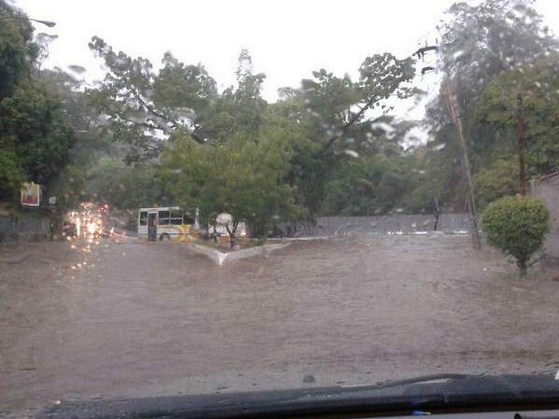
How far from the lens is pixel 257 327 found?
1100 cm

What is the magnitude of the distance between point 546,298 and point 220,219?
18226 millimetres

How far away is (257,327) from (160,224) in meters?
34.8

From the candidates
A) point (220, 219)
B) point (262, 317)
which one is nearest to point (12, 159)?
point (220, 219)

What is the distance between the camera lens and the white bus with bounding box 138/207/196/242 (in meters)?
41.7

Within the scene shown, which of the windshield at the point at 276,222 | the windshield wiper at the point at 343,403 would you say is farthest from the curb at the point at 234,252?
the windshield wiper at the point at 343,403

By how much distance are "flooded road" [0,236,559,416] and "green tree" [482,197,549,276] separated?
0.76 metres

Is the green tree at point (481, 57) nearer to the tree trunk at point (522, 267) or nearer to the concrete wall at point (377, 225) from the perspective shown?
the concrete wall at point (377, 225)

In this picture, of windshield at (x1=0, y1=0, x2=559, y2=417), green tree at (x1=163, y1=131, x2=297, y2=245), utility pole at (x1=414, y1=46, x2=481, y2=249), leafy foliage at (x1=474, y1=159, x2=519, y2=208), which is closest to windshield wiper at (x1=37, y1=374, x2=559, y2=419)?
windshield at (x1=0, y1=0, x2=559, y2=417)

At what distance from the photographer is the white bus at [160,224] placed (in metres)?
41.7

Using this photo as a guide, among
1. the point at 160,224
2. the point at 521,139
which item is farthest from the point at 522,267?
the point at 160,224

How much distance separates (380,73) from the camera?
38.7m

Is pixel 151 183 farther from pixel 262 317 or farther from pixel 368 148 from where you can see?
pixel 262 317

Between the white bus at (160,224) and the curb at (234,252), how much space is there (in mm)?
9518

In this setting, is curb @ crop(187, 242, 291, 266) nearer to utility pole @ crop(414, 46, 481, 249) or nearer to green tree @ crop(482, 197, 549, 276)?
utility pole @ crop(414, 46, 481, 249)
